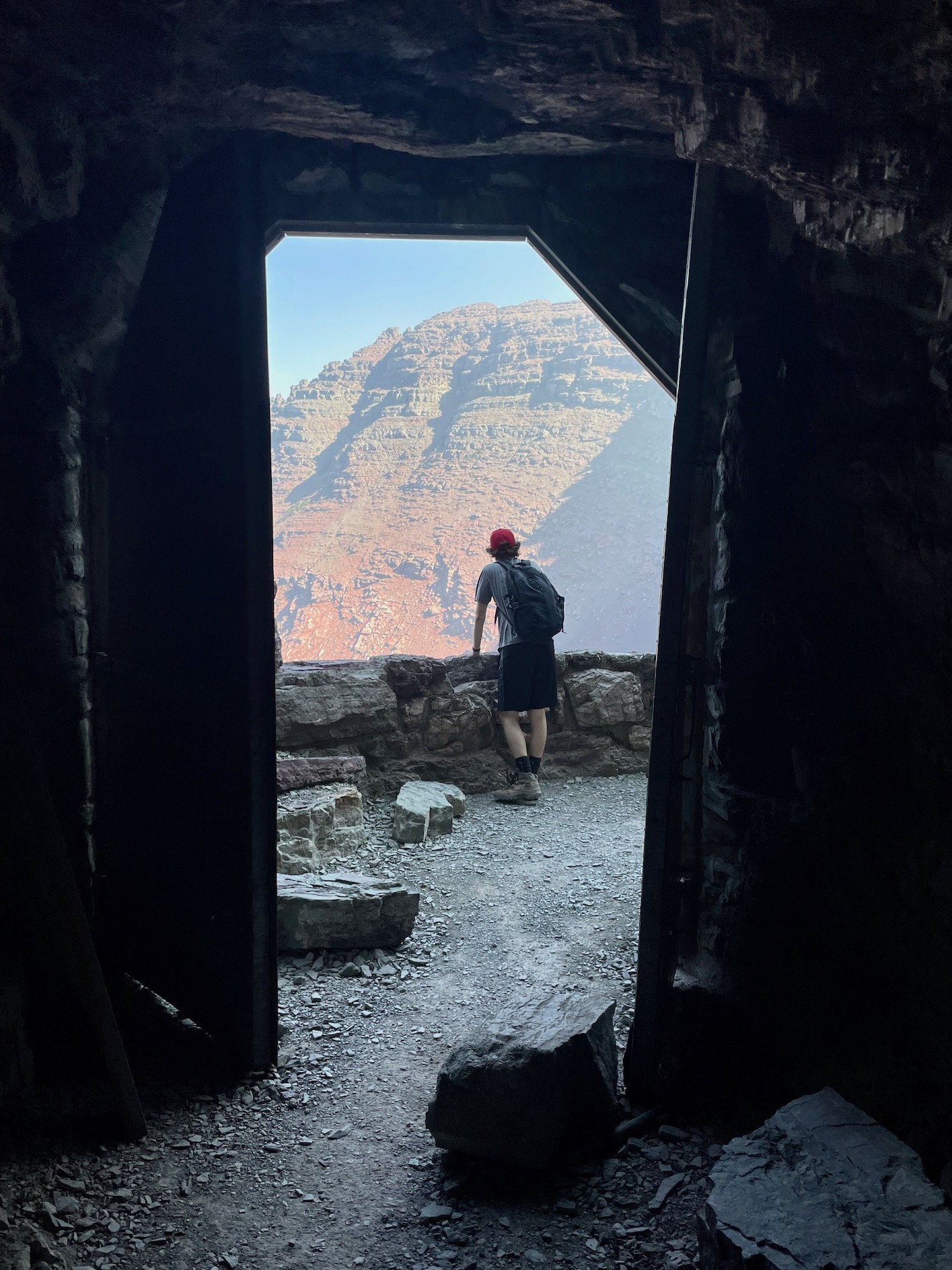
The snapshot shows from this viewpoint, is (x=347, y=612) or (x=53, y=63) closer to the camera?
(x=53, y=63)

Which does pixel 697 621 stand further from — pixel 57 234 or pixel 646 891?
pixel 57 234

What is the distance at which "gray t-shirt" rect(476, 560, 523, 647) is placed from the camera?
5.27 m

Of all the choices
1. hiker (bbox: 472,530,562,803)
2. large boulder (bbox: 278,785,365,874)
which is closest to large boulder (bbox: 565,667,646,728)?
hiker (bbox: 472,530,562,803)

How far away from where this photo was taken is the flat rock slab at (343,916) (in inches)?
124

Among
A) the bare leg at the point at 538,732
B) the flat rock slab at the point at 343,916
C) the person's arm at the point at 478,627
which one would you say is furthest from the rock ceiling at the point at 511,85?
the bare leg at the point at 538,732

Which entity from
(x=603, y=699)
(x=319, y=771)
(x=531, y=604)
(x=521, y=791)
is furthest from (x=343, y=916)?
(x=603, y=699)

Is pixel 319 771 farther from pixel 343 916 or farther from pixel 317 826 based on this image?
pixel 343 916

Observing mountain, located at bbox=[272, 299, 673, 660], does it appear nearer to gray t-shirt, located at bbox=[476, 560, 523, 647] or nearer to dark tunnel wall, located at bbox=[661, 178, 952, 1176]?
gray t-shirt, located at bbox=[476, 560, 523, 647]

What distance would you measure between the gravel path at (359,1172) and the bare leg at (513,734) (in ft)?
7.04

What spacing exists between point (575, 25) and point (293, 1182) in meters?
2.62

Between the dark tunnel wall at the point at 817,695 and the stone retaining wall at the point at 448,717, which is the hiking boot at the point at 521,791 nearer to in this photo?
the stone retaining wall at the point at 448,717

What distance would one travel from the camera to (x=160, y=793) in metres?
2.46

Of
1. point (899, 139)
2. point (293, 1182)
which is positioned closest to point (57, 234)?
point (899, 139)

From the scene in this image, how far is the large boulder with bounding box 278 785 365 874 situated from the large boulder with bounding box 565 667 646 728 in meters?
1.81
